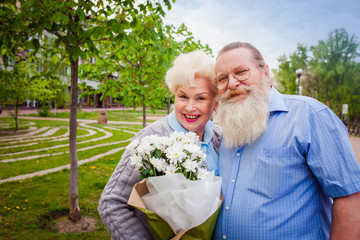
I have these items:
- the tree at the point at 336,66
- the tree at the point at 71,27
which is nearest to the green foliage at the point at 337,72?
the tree at the point at 336,66

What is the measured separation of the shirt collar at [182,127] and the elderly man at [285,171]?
0.37 meters

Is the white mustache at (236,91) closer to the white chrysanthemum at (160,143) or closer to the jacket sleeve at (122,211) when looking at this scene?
the white chrysanthemum at (160,143)

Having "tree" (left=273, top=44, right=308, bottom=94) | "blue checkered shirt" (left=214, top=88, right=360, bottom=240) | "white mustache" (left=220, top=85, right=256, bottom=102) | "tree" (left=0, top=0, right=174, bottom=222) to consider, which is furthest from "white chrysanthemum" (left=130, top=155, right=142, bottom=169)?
"tree" (left=273, top=44, right=308, bottom=94)

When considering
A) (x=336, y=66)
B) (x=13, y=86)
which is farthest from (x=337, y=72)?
(x=13, y=86)

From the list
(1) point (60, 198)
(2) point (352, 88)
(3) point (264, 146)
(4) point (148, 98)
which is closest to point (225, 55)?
(3) point (264, 146)

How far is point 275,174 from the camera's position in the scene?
1.66 metres

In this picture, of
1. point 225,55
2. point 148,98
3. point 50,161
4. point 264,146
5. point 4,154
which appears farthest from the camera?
point 4,154

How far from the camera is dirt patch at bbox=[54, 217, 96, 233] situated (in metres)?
4.31

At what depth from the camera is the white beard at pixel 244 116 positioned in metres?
1.82

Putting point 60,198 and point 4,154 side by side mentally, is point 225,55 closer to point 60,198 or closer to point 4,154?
point 60,198

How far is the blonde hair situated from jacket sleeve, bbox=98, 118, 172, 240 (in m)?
0.84

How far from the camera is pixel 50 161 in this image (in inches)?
330

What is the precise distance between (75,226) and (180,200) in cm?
390

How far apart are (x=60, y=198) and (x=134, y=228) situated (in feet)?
15.4
